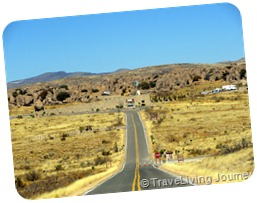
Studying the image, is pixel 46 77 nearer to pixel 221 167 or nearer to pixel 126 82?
pixel 126 82

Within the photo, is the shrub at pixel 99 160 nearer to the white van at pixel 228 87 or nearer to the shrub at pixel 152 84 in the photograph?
the white van at pixel 228 87

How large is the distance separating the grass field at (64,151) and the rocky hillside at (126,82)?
918 mm

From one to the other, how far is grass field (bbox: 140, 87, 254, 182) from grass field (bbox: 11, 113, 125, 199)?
3.66 ft

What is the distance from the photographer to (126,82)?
14.6m

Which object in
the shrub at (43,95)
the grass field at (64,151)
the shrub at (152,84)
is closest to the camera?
the grass field at (64,151)

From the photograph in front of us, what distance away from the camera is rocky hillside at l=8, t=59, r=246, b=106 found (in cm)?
1320

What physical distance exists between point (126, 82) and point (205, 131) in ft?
10.8

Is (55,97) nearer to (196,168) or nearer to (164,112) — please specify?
(164,112)

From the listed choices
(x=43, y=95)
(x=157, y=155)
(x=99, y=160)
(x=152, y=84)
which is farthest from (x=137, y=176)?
(x=152, y=84)

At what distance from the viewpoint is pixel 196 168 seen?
26.4 ft

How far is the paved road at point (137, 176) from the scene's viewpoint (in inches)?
Answer: 288

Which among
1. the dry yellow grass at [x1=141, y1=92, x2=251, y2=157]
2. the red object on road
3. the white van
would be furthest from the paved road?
the white van

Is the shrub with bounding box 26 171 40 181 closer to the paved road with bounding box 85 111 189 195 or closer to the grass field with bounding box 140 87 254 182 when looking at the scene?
the paved road with bounding box 85 111 189 195

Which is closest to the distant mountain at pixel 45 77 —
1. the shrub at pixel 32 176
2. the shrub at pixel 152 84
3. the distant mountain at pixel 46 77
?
the distant mountain at pixel 46 77
